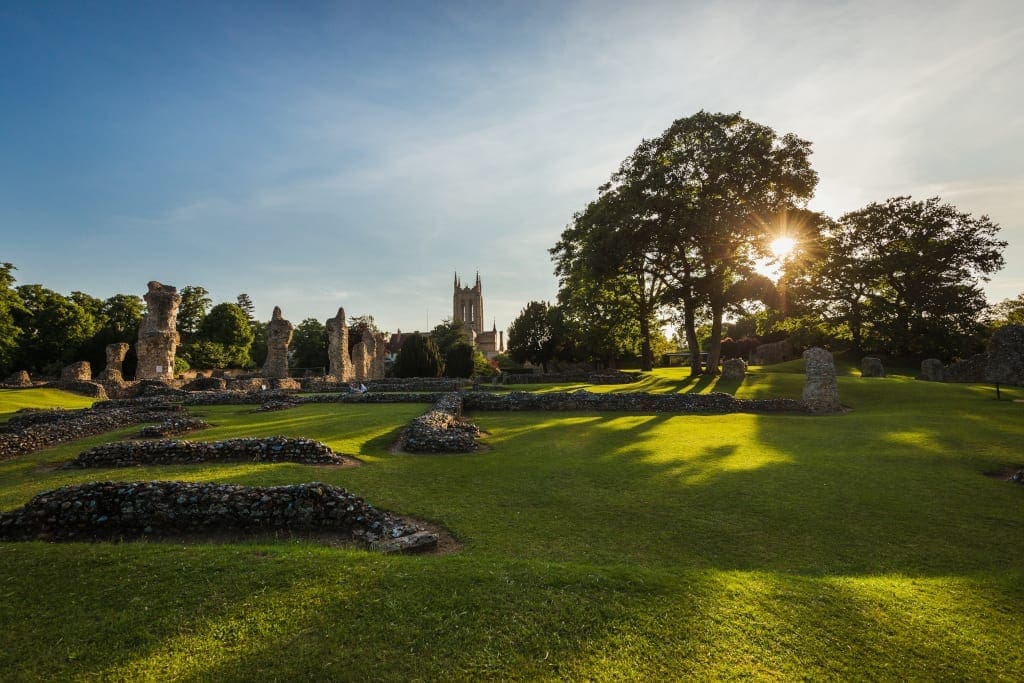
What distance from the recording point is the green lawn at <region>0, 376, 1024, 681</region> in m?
3.93

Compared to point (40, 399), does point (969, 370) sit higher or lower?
lower

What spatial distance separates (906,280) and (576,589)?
5317 centimetres

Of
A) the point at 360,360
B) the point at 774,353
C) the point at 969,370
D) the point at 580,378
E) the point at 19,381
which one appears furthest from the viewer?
the point at 360,360

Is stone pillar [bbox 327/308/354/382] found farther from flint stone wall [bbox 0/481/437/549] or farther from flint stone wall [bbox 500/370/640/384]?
flint stone wall [bbox 0/481/437/549]

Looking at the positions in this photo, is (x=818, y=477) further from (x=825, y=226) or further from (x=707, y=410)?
(x=825, y=226)

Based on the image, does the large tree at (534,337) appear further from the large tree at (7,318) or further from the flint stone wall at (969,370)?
the large tree at (7,318)

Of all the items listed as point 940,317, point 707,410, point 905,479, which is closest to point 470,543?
point 905,479

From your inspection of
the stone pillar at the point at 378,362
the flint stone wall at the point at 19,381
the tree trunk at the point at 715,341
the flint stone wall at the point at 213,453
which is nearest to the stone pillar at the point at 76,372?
the flint stone wall at the point at 19,381

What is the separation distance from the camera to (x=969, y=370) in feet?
93.9

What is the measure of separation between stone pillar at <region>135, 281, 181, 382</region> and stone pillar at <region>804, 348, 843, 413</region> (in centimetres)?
4350

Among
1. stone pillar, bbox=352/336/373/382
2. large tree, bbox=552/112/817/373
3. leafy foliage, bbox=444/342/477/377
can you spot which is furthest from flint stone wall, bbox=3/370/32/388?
large tree, bbox=552/112/817/373

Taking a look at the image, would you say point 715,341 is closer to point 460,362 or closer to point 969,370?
point 969,370

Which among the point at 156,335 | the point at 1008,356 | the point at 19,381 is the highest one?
the point at 156,335

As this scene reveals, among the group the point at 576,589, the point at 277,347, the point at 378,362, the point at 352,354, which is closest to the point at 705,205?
the point at 576,589
